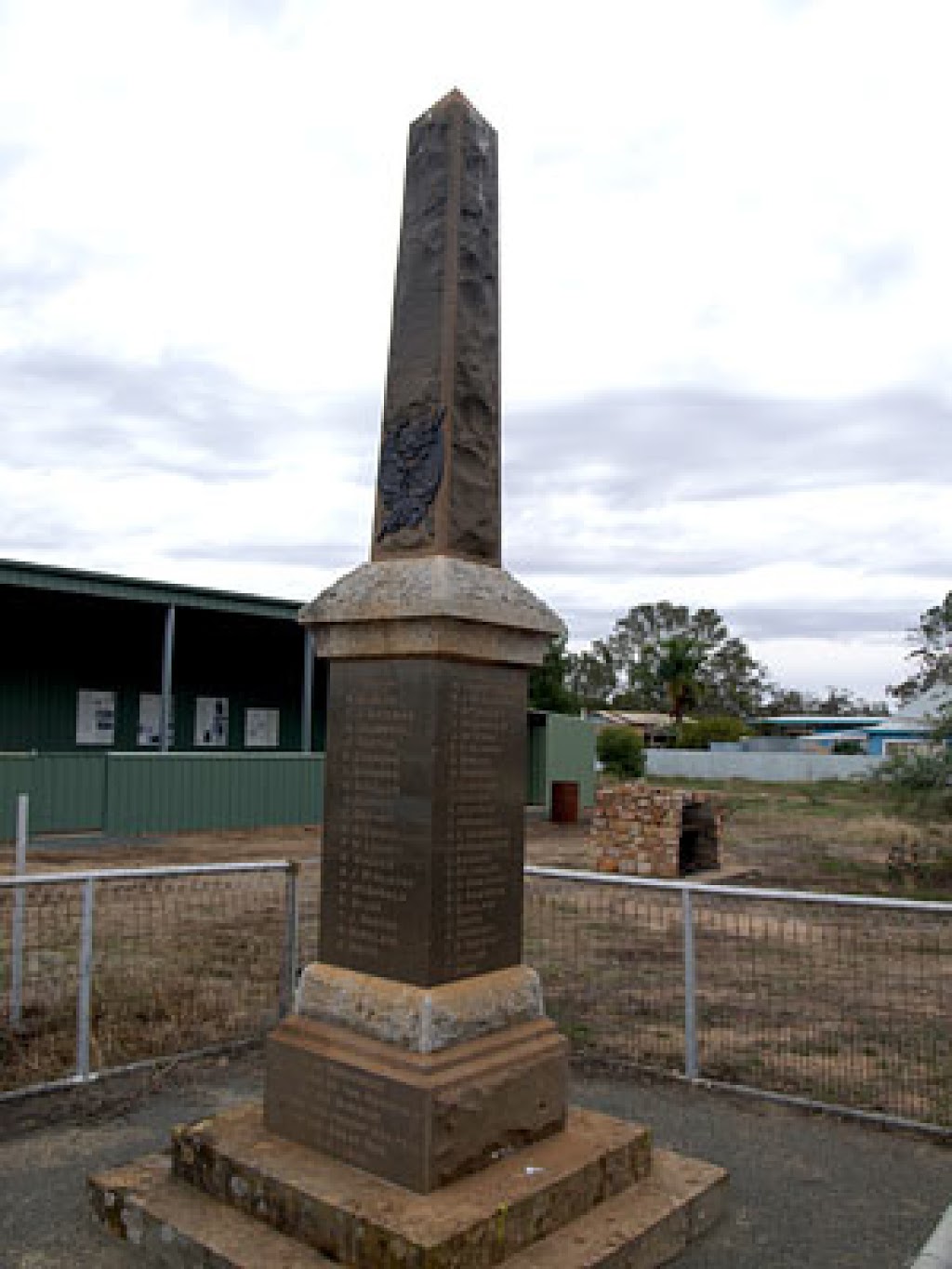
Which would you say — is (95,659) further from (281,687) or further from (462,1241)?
(462,1241)

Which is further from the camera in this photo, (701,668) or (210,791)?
(701,668)

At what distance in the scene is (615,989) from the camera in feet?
27.1

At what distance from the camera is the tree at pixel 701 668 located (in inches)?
Answer: 3551

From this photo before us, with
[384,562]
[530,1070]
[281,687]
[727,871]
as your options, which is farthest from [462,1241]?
[281,687]

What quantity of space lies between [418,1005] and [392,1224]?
0.74 metres

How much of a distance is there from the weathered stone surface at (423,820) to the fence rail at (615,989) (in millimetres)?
1764

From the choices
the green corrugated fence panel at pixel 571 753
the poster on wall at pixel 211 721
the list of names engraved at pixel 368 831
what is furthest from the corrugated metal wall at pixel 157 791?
the list of names engraved at pixel 368 831

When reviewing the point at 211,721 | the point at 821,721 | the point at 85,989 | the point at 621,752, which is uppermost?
the point at 821,721

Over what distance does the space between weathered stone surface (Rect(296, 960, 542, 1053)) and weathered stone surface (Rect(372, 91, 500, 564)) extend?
175 cm

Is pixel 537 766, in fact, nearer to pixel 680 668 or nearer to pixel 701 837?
pixel 701 837

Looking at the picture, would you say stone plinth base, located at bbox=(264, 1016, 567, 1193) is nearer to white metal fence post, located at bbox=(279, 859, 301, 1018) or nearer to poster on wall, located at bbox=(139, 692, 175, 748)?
white metal fence post, located at bbox=(279, 859, 301, 1018)

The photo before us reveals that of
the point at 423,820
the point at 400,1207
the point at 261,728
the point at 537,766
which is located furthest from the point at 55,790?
the point at 400,1207

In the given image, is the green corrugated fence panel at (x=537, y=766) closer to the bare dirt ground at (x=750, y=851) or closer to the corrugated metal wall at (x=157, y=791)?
the bare dirt ground at (x=750, y=851)

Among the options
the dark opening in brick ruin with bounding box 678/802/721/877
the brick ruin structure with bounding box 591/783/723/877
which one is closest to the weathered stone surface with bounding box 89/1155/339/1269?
the brick ruin structure with bounding box 591/783/723/877
